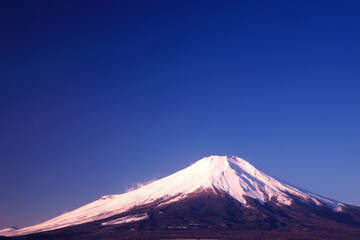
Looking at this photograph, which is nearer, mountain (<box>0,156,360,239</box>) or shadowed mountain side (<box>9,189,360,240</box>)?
shadowed mountain side (<box>9,189,360,240</box>)

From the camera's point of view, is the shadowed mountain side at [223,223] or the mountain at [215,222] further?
the mountain at [215,222]

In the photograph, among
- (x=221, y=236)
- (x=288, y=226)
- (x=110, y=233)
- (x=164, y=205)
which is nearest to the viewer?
(x=221, y=236)

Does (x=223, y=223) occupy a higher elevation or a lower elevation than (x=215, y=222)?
lower

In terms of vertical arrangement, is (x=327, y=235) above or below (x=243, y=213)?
below

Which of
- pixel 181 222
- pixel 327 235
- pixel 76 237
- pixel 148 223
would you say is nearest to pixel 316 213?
pixel 327 235

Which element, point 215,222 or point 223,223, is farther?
point 215,222

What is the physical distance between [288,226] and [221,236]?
3681 centimetres

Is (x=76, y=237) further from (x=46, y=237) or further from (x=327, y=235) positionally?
(x=327, y=235)

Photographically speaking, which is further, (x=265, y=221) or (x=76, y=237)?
(x=265, y=221)

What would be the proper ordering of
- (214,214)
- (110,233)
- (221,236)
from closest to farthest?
(221,236) < (110,233) < (214,214)

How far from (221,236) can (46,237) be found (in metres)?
63.3

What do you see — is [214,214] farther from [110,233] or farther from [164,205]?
[110,233]

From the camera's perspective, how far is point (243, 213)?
182m

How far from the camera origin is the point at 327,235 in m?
146
